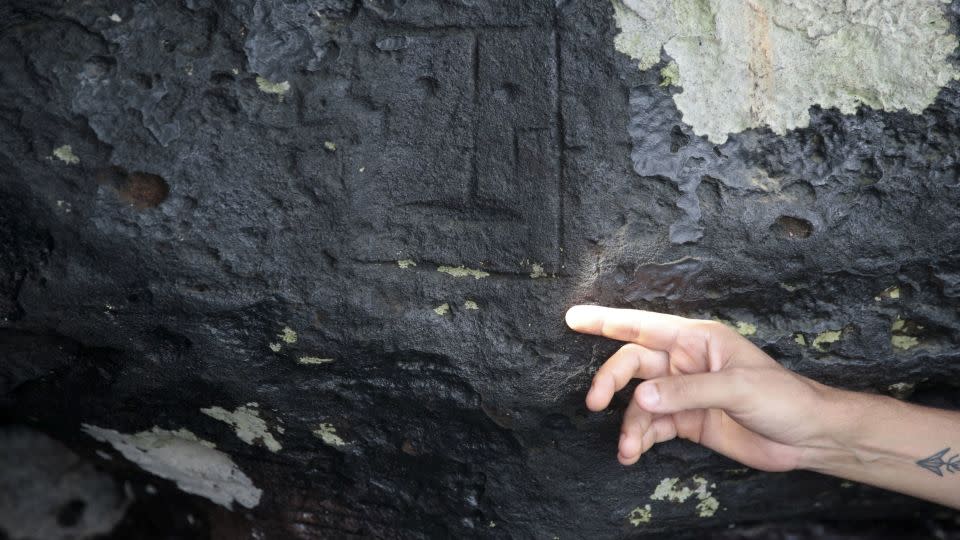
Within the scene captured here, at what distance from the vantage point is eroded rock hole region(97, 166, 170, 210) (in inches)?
51.8

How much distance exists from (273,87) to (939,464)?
4.15ft

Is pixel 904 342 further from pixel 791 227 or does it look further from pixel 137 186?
pixel 137 186

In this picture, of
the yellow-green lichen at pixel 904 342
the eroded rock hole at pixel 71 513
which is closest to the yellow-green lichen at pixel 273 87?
the eroded rock hole at pixel 71 513

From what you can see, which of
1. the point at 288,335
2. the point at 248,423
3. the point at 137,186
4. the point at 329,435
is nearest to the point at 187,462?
the point at 248,423

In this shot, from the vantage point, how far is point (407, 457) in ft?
5.11

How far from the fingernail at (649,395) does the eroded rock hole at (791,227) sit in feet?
1.28

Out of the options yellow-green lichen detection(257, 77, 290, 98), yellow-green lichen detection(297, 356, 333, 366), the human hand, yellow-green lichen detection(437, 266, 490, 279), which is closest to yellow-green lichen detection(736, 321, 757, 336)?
the human hand

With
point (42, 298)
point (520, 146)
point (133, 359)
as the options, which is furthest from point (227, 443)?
point (520, 146)

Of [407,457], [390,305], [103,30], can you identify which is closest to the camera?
[103,30]

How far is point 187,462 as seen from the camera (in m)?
1.62

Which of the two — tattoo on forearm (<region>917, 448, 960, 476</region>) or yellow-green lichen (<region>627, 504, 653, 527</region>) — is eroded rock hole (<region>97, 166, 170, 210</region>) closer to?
yellow-green lichen (<region>627, 504, 653, 527</region>)

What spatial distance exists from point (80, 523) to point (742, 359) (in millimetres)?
1117

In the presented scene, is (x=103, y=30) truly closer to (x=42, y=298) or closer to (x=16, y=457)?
(x=42, y=298)

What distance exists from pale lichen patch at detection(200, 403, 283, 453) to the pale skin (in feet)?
1.96
